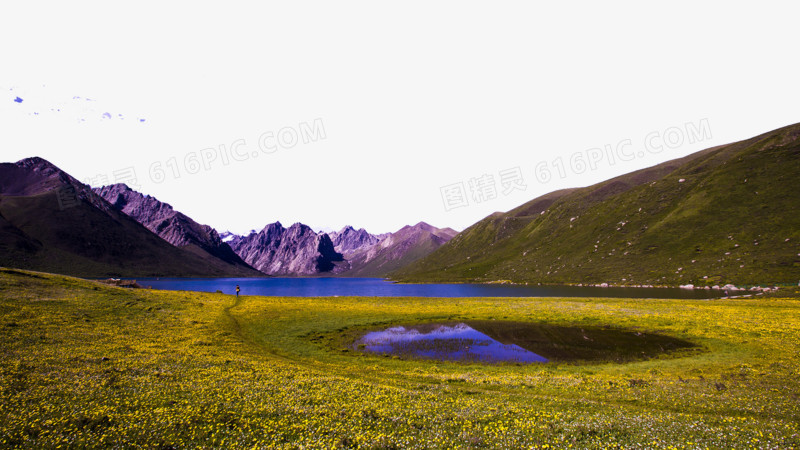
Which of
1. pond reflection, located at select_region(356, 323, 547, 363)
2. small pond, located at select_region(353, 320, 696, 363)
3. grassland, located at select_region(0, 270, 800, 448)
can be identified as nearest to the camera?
grassland, located at select_region(0, 270, 800, 448)

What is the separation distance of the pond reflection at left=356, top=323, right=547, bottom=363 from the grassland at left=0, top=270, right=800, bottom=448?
12.4 ft

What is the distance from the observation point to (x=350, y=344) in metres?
44.6

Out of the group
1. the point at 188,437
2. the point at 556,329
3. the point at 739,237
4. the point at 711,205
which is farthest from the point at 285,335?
the point at 711,205

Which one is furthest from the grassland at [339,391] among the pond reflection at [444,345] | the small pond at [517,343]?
the pond reflection at [444,345]

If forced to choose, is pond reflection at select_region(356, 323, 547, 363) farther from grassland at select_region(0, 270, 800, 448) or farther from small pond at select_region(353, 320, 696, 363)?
grassland at select_region(0, 270, 800, 448)

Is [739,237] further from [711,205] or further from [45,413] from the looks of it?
[45,413]

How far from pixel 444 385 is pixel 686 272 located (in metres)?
174

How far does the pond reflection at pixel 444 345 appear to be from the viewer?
37.8m

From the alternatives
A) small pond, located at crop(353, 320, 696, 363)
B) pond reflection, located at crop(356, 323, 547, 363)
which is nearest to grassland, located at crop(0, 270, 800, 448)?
small pond, located at crop(353, 320, 696, 363)

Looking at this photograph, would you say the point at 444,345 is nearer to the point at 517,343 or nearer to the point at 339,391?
the point at 517,343

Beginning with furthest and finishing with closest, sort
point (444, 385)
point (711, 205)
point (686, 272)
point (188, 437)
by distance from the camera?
point (711, 205)
point (686, 272)
point (444, 385)
point (188, 437)

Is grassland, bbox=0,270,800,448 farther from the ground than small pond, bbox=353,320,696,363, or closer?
farther from the ground

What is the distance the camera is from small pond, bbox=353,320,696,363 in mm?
37438

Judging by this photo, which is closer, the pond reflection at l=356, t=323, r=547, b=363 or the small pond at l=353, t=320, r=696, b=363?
the small pond at l=353, t=320, r=696, b=363
